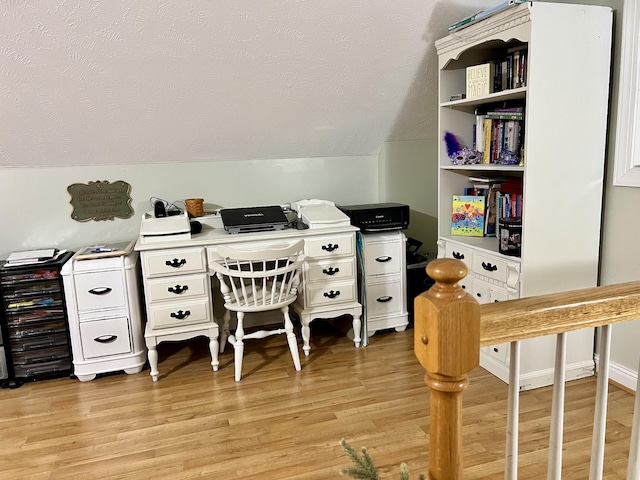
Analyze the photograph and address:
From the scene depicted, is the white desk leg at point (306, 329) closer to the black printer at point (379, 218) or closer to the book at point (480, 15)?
the black printer at point (379, 218)

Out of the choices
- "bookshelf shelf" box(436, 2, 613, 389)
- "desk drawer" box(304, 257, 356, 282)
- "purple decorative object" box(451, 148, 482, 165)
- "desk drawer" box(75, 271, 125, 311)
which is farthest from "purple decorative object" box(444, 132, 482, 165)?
"desk drawer" box(75, 271, 125, 311)

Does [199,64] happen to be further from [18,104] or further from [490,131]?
[490,131]

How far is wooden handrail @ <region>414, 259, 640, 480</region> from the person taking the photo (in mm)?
897

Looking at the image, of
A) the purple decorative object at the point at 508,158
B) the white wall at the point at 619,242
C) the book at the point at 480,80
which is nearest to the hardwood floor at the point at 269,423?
A: the white wall at the point at 619,242

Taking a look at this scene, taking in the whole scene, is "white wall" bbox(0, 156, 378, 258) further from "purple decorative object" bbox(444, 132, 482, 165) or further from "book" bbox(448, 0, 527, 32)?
"book" bbox(448, 0, 527, 32)

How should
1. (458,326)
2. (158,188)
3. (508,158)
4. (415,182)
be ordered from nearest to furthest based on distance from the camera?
(458,326) → (508,158) → (158,188) → (415,182)

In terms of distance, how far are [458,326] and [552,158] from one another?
191 cm

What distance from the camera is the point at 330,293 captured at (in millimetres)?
3250

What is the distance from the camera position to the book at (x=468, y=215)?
122 inches

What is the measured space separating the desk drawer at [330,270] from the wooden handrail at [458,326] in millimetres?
2215

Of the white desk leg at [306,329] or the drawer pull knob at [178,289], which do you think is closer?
the drawer pull knob at [178,289]

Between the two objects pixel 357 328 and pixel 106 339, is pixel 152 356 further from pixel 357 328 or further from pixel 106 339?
pixel 357 328

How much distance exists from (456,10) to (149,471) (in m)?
2.77

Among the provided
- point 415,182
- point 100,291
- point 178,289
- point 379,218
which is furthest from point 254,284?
point 415,182
